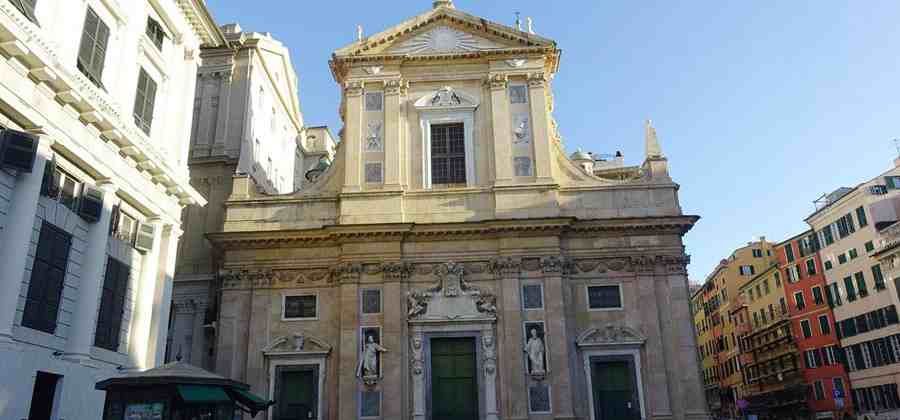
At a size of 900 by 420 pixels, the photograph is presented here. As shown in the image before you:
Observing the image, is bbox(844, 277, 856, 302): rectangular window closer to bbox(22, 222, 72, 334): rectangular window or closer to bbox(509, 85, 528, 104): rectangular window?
bbox(509, 85, 528, 104): rectangular window

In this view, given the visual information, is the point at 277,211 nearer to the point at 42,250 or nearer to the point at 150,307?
the point at 150,307

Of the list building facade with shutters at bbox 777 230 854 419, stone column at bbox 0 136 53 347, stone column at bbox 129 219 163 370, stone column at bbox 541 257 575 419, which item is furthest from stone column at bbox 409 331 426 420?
building facade with shutters at bbox 777 230 854 419

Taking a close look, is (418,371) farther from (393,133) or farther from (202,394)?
(202,394)

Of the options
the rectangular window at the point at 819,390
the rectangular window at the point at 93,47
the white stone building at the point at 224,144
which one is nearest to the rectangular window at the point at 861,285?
the rectangular window at the point at 819,390

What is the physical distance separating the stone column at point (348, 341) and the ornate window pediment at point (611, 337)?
7182 millimetres

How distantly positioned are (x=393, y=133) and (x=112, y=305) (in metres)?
11.8

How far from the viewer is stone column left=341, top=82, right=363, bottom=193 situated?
25062mm

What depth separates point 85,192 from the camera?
15508 millimetres

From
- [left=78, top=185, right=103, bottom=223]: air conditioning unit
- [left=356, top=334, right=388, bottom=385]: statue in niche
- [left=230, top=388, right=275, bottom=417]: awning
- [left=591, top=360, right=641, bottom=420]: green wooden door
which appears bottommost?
[left=230, top=388, right=275, bottom=417]: awning

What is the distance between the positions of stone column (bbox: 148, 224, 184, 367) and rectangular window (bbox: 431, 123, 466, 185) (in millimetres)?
9472

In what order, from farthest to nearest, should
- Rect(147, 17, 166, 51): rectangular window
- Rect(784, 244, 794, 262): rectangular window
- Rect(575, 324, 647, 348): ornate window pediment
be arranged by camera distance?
1. Rect(784, 244, 794, 262): rectangular window
2. Rect(575, 324, 647, 348): ornate window pediment
3. Rect(147, 17, 166, 51): rectangular window

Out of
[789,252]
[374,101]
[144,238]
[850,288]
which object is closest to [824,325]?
[850,288]

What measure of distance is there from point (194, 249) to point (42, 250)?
39.4 feet

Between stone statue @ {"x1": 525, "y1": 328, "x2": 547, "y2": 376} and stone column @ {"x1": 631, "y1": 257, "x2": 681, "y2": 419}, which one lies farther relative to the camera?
stone column @ {"x1": 631, "y1": 257, "x2": 681, "y2": 419}
